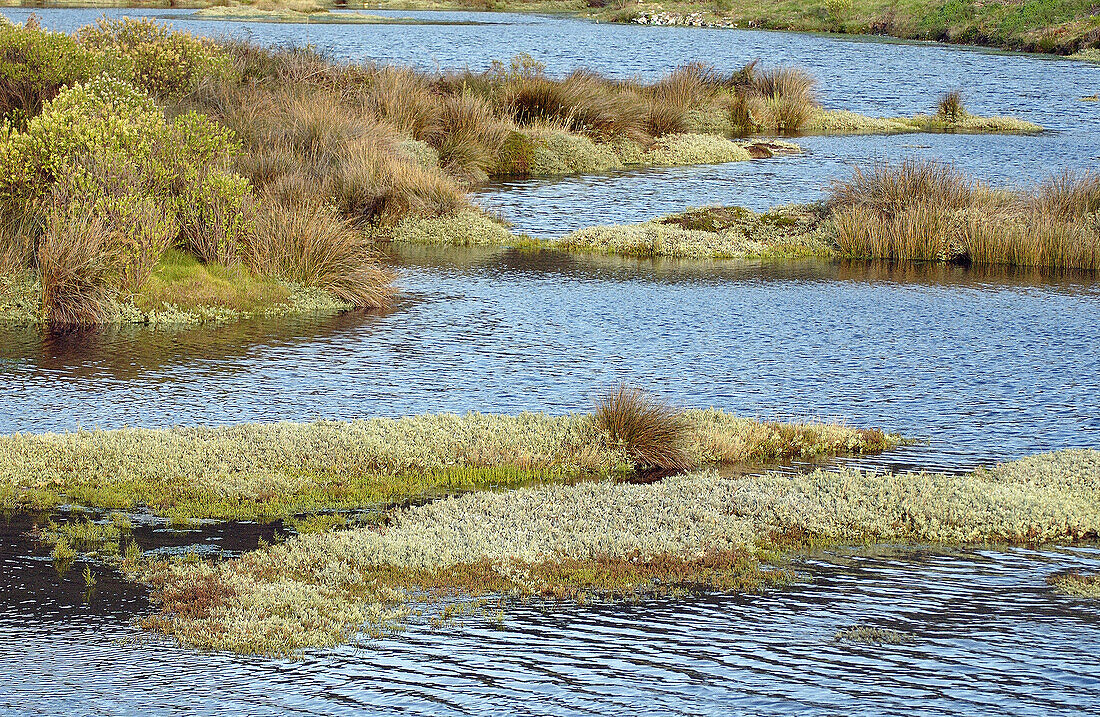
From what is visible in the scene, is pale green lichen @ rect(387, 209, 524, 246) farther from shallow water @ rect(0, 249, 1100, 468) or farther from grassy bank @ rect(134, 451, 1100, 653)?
grassy bank @ rect(134, 451, 1100, 653)

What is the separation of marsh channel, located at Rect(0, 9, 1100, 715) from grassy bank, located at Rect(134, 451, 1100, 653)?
0.87ft

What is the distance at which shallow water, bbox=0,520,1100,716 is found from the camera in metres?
7.09

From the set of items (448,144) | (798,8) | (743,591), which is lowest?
(743,591)

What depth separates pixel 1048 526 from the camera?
1003 centimetres

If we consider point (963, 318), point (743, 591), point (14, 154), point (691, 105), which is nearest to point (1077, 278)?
point (963, 318)

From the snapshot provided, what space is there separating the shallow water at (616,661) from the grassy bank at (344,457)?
4.85 feet

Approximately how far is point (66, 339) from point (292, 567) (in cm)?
848

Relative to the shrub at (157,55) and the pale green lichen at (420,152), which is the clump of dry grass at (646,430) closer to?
the pale green lichen at (420,152)

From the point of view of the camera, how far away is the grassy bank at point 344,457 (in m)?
10.2

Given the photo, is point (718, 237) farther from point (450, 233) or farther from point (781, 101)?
point (781, 101)

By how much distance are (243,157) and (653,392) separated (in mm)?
10758

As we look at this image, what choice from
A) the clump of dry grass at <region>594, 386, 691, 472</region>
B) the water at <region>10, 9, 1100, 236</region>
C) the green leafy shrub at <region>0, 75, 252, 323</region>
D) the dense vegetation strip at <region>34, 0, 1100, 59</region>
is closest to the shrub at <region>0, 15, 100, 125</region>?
the green leafy shrub at <region>0, 75, 252, 323</region>

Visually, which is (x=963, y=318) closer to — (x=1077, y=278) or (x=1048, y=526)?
(x=1077, y=278)

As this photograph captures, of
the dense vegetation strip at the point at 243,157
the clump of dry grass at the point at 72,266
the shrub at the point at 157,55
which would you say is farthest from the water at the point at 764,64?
the clump of dry grass at the point at 72,266
